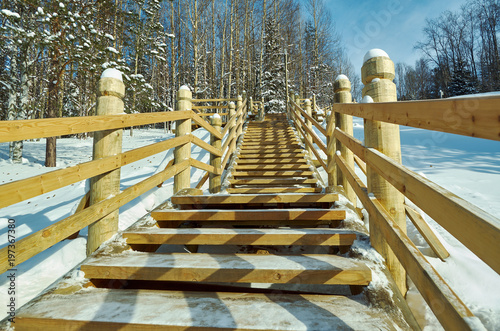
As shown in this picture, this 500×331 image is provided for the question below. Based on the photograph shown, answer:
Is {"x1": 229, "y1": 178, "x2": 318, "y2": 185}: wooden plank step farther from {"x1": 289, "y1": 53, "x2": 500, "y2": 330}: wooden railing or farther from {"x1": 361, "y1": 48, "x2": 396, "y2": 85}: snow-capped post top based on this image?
{"x1": 361, "y1": 48, "x2": 396, "y2": 85}: snow-capped post top

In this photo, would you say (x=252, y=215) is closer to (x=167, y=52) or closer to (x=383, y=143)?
(x=383, y=143)

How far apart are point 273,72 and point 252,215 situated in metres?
→ 22.2

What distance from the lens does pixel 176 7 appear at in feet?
64.7

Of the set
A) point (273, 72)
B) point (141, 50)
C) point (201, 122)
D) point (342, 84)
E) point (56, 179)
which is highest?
point (273, 72)

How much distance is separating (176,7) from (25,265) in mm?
22733

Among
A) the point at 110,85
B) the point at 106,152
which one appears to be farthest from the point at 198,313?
the point at 110,85

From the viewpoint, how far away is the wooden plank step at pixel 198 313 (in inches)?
42.9

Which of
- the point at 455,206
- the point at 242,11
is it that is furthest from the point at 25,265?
the point at 242,11

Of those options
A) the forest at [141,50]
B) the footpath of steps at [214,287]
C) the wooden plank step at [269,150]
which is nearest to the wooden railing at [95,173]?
the footpath of steps at [214,287]

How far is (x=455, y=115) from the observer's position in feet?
2.61

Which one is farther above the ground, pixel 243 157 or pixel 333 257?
pixel 243 157

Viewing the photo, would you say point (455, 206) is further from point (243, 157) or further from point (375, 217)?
point (243, 157)

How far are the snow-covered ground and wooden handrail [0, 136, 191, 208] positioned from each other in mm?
1488

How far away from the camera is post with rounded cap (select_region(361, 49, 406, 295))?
1.56 meters
